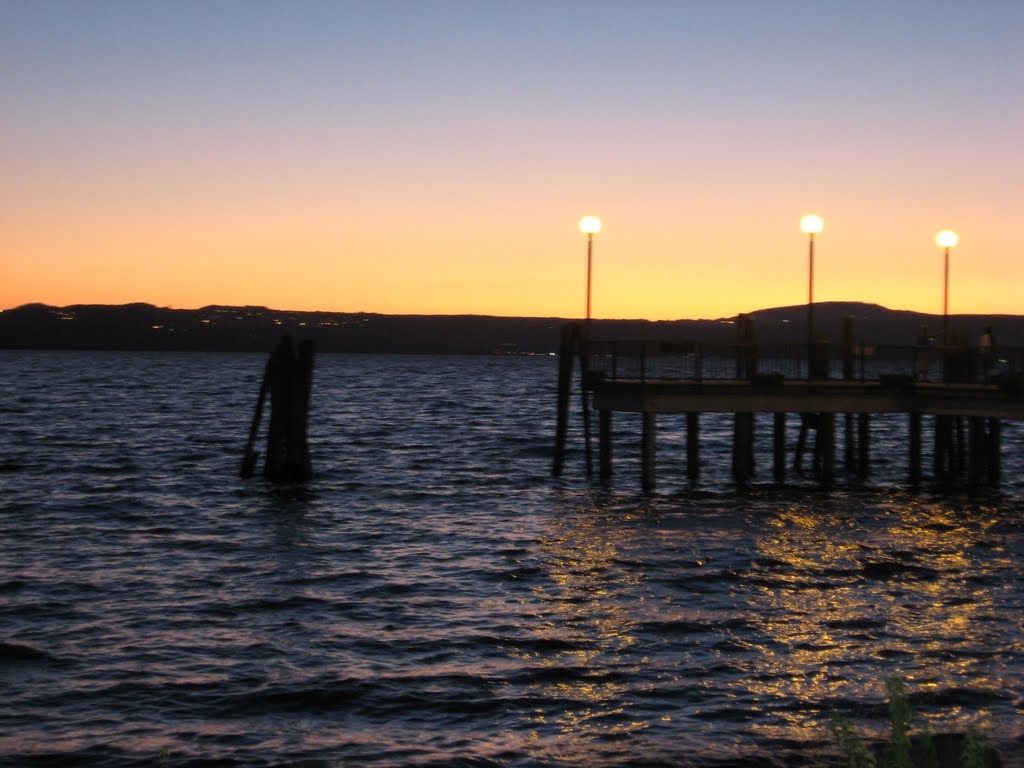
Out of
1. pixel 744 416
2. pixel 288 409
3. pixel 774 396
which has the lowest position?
pixel 744 416

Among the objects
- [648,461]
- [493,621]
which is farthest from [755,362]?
[493,621]

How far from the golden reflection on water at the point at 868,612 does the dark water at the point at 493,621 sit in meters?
0.07

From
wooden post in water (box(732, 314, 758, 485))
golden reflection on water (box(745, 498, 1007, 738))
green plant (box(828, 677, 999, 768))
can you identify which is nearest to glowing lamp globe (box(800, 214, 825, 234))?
wooden post in water (box(732, 314, 758, 485))

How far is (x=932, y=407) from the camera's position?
1239 inches

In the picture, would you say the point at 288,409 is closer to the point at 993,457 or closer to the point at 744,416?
the point at 744,416

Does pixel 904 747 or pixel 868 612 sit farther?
pixel 868 612

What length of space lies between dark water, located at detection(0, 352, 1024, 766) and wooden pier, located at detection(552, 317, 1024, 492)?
1456mm

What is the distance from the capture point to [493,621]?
1855cm

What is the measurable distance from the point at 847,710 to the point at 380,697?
5.23 metres

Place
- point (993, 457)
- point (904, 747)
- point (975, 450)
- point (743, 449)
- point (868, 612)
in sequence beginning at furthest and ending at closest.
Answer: point (743, 449) < point (993, 457) < point (975, 450) < point (868, 612) < point (904, 747)

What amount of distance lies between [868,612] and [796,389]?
13.7 metres

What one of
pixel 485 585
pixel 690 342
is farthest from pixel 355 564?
pixel 690 342

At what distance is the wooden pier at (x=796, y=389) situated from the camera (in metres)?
31.5

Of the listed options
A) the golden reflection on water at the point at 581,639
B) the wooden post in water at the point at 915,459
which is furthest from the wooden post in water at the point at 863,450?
the golden reflection on water at the point at 581,639
